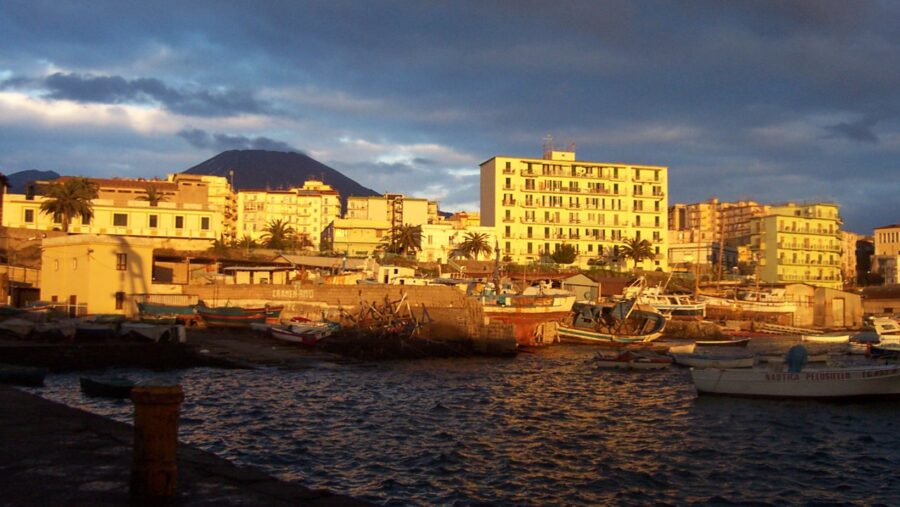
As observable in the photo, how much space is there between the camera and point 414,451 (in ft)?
71.1

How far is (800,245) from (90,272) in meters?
A: 113

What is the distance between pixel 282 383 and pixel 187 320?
2555 centimetres

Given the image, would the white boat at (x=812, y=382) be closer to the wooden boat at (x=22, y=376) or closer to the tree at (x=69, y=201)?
the wooden boat at (x=22, y=376)

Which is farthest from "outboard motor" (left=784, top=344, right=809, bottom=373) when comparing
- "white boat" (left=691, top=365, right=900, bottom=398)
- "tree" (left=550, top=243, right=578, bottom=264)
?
"tree" (left=550, top=243, right=578, bottom=264)

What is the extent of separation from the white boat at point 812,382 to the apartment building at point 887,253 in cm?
13091

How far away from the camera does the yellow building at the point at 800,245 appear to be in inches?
4934

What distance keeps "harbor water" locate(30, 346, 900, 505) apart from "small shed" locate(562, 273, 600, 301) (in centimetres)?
4814

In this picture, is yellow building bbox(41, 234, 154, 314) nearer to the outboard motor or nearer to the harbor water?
the harbor water

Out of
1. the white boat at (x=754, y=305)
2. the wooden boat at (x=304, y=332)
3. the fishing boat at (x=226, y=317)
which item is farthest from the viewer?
the white boat at (x=754, y=305)

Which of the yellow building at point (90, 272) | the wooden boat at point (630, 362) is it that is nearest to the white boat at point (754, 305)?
the wooden boat at point (630, 362)

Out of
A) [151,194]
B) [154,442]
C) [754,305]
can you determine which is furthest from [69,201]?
[154,442]

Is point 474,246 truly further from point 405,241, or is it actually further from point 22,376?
point 22,376

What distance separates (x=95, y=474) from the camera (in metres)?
10.9

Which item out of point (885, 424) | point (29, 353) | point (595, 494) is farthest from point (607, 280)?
point (595, 494)
